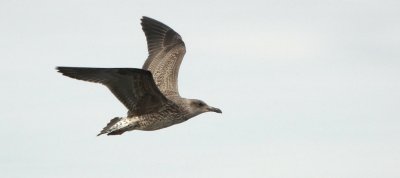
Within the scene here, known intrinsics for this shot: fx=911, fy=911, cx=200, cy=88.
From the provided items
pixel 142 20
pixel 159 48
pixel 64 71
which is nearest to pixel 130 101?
pixel 64 71

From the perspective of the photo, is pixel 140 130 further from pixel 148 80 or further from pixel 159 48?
pixel 159 48

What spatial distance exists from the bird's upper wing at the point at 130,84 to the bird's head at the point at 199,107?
939mm

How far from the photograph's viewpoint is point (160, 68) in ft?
84.8

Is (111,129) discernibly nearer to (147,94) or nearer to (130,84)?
(147,94)

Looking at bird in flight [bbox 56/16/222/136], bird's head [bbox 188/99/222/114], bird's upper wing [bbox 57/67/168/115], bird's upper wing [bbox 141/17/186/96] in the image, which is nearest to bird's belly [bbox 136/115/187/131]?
bird in flight [bbox 56/16/222/136]

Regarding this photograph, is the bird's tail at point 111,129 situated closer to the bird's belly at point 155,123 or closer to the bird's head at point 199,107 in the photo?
the bird's belly at point 155,123

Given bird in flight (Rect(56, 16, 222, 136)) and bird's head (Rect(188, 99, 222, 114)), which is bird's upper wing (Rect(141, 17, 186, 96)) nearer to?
bird in flight (Rect(56, 16, 222, 136))

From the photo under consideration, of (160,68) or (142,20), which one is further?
(142,20)

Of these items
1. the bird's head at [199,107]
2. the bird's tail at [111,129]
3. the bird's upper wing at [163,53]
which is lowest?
the bird's tail at [111,129]

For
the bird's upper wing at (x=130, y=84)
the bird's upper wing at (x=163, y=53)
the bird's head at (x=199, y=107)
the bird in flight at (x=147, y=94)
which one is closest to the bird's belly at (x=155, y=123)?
the bird in flight at (x=147, y=94)

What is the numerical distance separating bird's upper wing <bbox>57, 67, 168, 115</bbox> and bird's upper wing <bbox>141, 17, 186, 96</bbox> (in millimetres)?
1875

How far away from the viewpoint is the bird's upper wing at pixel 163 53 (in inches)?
989

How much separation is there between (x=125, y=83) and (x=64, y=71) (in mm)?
1719

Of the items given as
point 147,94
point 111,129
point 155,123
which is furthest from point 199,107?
point 111,129
